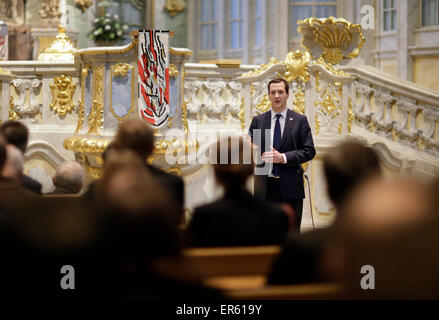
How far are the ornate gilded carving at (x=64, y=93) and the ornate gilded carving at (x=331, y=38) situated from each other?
2.82 metres

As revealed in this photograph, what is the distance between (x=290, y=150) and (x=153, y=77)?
210 cm

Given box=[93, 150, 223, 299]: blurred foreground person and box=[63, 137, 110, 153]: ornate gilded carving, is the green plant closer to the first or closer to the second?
box=[63, 137, 110, 153]: ornate gilded carving

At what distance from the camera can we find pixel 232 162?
123 inches

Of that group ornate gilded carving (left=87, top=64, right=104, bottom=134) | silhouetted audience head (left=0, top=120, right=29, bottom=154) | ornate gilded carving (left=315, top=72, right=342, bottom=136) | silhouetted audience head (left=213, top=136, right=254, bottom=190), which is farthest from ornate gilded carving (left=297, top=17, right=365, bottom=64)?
silhouetted audience head (left=213, top=136, right=254, bottom=190)

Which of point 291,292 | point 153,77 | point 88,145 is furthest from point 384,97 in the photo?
point 291,292

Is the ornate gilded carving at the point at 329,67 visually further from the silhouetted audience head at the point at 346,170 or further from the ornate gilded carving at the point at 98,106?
the silhouetted audience head at the point at 346,170

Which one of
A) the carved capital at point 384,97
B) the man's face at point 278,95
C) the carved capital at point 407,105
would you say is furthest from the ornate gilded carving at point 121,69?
the carved capital at point 407,105

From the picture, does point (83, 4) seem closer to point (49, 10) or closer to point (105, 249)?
point (49, 10)

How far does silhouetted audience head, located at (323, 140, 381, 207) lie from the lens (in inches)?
108

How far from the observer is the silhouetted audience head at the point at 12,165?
3152 mm

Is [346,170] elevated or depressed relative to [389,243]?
elevated
